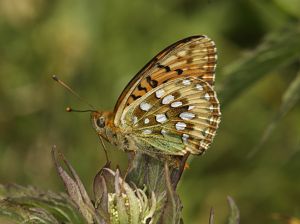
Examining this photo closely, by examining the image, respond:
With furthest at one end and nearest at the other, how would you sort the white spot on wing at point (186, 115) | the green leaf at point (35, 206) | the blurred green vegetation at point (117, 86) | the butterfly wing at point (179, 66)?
1. the blurred green vegetation at point (117, 86)
2. the white spot on wing at point (186, 115)
3. the butterfly wing at point (179, 66)
4. the green leaf at point (35, 206)

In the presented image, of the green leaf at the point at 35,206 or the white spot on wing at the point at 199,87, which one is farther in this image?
the white spot on wing at the point at 199,87

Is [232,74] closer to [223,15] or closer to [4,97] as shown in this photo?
[223,15]

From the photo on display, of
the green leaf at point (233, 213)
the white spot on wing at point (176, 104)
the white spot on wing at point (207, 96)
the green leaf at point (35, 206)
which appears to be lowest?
the green leaf at point (233, 213)

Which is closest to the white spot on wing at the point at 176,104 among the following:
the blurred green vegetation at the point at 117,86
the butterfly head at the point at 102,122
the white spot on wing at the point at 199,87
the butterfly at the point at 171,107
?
the butterfly at the point at 171,107

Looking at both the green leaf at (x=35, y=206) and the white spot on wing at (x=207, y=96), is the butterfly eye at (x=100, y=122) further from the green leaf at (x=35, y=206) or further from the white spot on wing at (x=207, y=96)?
the green leaf at (x=35, y=206)

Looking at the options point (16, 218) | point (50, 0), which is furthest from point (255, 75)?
point (50, 0)

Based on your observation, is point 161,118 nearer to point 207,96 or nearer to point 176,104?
point 176,104

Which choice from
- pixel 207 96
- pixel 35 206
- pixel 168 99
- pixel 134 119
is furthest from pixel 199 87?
pixel 35 206
